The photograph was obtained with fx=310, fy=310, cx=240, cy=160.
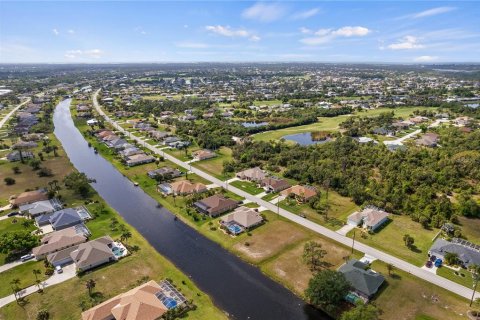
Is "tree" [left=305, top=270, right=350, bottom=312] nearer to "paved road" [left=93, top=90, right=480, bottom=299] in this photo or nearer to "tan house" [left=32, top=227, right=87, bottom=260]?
"paved road" [left=93, top=90, right=480, bottom=299]

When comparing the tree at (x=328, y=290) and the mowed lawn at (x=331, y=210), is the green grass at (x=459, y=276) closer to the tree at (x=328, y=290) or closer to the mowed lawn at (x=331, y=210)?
the mowed lawn at (x=331, y=210)

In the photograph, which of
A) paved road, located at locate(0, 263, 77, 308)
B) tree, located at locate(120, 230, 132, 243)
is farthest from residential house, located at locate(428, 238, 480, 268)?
paved road, located at locate(0, 263, 77, 308)

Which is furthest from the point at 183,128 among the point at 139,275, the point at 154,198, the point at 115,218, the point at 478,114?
the point at 478,114

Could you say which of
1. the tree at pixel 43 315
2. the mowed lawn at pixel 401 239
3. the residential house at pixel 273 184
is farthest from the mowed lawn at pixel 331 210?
the tree at pixel 43 315

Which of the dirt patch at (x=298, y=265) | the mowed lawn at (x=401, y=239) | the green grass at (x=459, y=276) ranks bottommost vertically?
the dirt patch at (x=298, y=265)

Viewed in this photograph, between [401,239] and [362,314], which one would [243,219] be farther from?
[362,314]

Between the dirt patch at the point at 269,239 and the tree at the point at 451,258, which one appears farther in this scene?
the dirt patch at the point at 269,239

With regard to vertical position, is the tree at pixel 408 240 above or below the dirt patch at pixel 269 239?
above

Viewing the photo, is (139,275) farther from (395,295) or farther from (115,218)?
(395,295)
